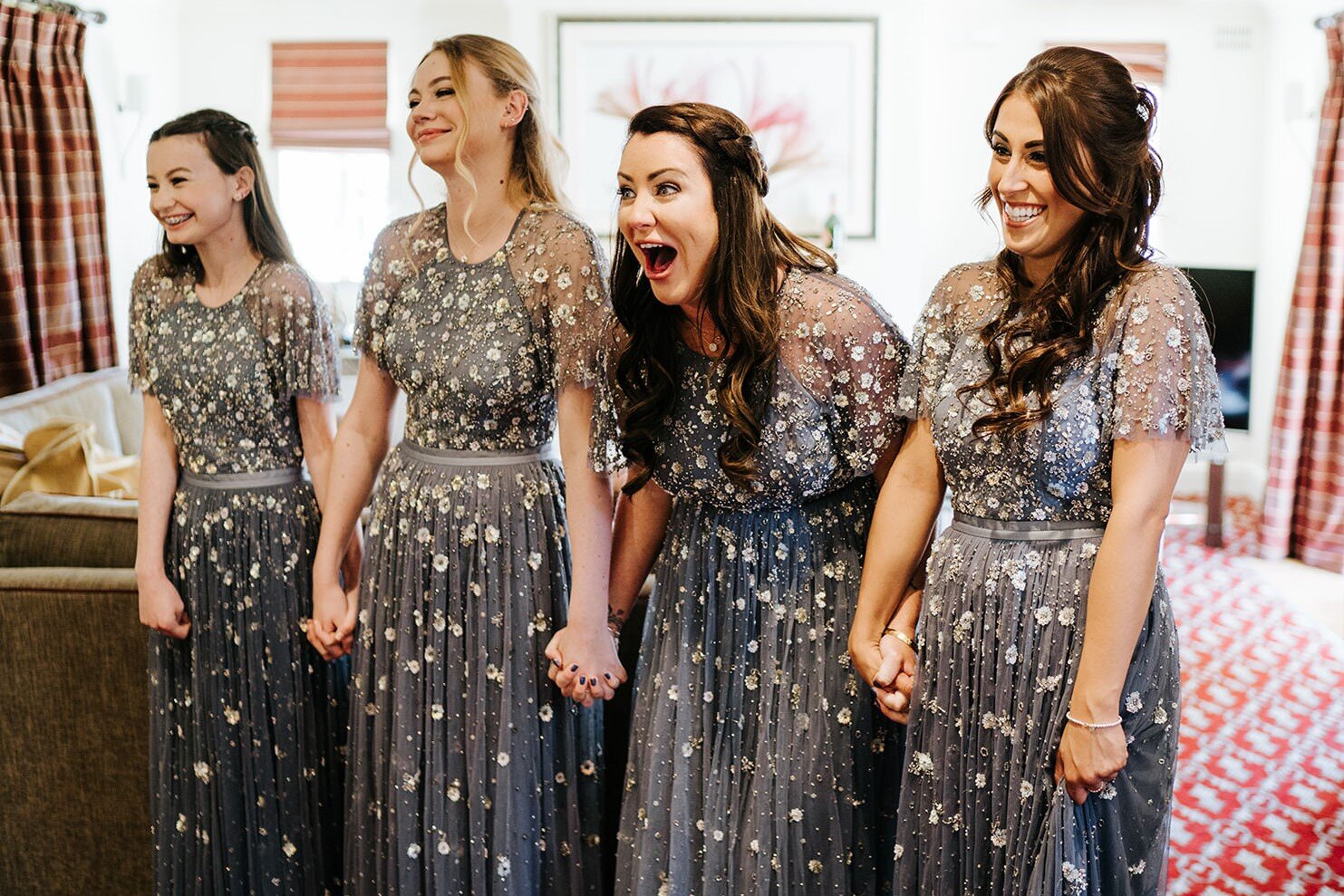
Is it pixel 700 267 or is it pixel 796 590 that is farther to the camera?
pixel 796 590

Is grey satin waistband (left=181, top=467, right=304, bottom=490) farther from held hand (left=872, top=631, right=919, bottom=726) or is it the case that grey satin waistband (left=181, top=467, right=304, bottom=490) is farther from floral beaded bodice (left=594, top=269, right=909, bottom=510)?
held hand (left=872, top=631, right=919, bottom=726)

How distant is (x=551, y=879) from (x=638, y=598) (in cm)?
49

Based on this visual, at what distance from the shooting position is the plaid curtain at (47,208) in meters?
5.08

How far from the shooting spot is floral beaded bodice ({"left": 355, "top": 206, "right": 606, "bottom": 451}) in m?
1.93

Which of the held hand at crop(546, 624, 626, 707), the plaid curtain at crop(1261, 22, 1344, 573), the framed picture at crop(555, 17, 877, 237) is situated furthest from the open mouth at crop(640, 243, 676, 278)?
the framed picture at crop(555, 17, 877, 237)

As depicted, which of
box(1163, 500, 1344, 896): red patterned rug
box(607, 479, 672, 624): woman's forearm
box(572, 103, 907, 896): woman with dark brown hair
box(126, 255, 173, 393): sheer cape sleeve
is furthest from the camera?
box(1163, 500, 1344, 896): red patterned rug

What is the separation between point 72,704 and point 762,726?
1.42 m

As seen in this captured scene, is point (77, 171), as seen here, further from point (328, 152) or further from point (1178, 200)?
point (1178, 200)

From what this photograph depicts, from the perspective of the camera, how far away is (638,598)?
221cm

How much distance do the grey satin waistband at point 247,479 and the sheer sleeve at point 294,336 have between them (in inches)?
5.8

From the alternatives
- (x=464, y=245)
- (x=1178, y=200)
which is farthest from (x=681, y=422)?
(x=1178, y=200)

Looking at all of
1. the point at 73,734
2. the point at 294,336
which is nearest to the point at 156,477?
the point at 294,336

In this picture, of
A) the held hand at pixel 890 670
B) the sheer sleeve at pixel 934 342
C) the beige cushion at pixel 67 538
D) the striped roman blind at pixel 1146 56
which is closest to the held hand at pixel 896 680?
the held hand at pixel 890 670

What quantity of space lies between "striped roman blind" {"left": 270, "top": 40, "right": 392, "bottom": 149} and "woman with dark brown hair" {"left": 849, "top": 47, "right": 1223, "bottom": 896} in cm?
574
